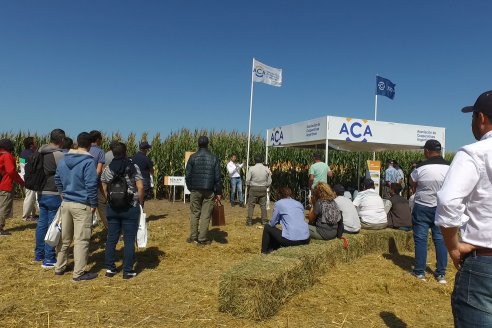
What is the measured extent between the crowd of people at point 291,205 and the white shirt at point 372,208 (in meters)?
0.02

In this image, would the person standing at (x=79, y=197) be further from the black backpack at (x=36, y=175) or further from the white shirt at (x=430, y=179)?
the white shirt at (x=430, y=179)

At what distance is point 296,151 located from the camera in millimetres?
17969

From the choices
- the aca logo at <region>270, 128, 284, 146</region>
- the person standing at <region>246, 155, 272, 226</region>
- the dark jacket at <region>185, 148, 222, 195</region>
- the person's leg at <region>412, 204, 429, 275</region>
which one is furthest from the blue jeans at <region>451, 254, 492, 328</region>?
the aca logo at <region>270, 128, 284, 146</region>

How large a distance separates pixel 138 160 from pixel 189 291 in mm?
4011

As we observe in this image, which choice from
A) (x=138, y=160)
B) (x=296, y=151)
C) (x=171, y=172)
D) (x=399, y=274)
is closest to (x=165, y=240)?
(x=138, y=160)

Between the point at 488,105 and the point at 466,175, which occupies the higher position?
the point at 488,105

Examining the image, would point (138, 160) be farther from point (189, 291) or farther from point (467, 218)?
point (467, 218)

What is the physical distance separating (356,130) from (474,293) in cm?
937

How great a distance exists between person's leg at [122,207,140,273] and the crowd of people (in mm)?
14

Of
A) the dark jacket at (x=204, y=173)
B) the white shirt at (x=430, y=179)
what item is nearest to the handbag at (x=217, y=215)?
the dark jacket at (x=204, y=173)

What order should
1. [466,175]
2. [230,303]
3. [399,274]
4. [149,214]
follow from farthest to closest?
[149,214], [399,274], [230,303], [466,175]

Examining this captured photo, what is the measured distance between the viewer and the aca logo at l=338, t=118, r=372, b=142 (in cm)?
1051

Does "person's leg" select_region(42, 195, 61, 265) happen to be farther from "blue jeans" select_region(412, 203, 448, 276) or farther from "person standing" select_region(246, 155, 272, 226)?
"blue jeans" select_region(412, 203, 448, 276)

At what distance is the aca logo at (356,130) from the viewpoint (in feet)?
34.5
